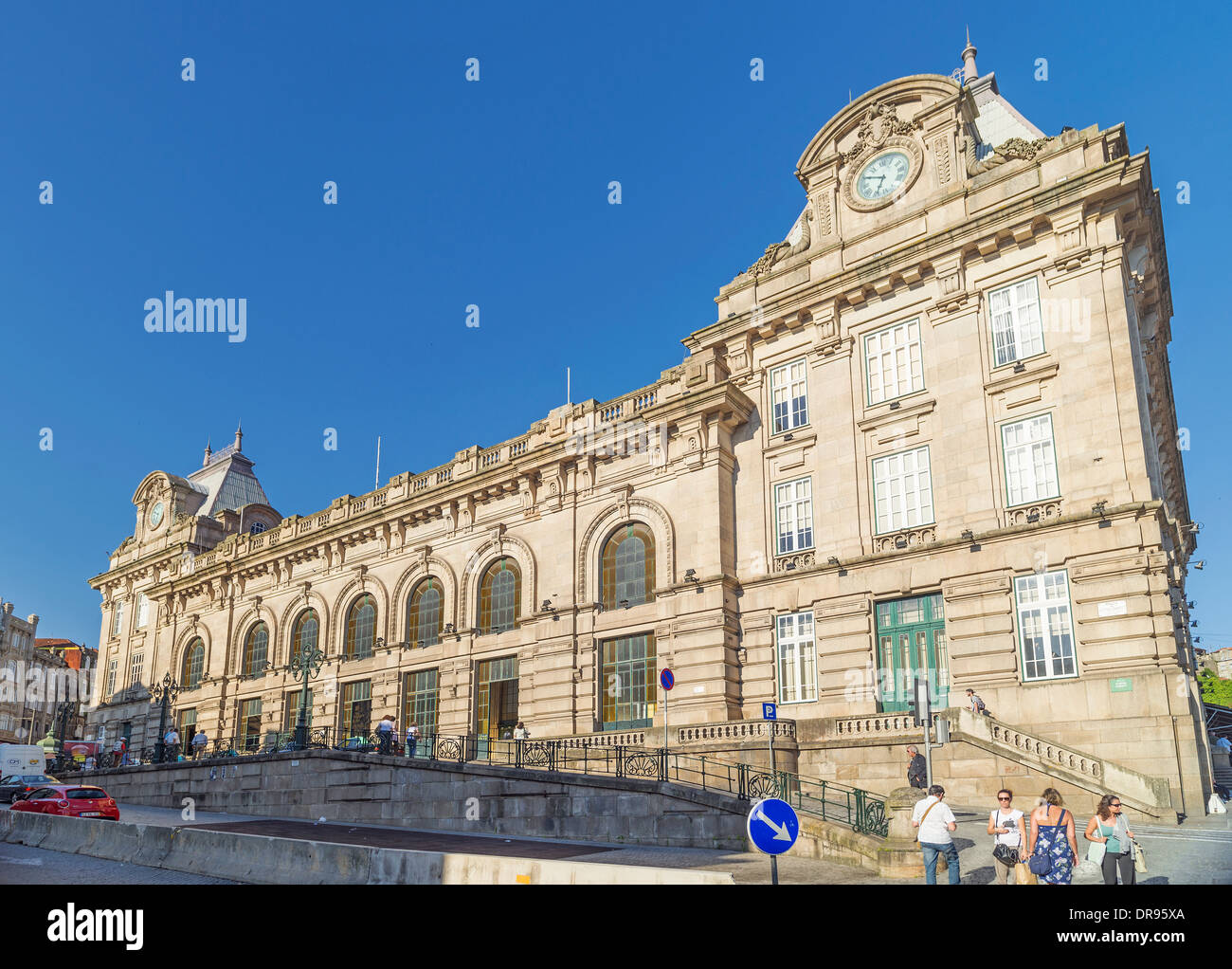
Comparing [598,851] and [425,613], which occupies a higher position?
[425,613]

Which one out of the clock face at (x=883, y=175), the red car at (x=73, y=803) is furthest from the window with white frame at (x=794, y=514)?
the red car at (x=73, y=803)

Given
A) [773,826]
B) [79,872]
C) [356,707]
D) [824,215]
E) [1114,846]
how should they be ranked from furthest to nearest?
[356,707] → [824,215] → [79,872] → [1114,846] → [773,826]

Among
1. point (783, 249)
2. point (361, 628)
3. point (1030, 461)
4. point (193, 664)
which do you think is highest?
point (783, 249)

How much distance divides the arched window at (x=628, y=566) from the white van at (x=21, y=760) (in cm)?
3677

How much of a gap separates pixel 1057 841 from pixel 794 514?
2097cm

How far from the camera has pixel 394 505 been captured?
4472 cm

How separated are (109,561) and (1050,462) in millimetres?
62564

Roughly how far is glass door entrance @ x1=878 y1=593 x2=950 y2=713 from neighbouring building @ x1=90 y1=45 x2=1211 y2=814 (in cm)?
9

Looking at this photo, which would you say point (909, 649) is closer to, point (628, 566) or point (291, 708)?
point (628, 566)

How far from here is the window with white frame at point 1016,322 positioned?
2889 centimetres

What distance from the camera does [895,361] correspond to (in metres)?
31.9

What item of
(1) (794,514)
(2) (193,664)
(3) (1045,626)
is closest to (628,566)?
(1) (794,514)
